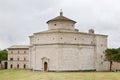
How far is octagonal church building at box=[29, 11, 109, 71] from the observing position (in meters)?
45.1

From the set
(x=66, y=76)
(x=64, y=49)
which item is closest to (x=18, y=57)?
(x=64, y=49)

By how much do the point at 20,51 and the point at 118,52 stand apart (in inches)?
1357

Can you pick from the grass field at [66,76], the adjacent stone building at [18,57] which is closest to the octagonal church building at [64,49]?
the grass field at [66,76]

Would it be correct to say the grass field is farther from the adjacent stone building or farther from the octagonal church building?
the adjacent stone building

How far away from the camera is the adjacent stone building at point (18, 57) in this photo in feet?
241

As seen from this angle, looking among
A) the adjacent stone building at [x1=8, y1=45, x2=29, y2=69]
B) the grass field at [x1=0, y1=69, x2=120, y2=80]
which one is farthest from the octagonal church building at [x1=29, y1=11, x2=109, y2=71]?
the adjacent stone building at [x1=8, y1=45, x2=29, y2=69]

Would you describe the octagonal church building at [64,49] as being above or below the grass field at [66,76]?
above

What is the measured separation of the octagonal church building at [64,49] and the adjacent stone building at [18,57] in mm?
24412

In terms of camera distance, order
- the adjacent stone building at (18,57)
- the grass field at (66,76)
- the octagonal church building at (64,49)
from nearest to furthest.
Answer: the grass field at (66,76) < the octagonal church building at (64,49) < the adjacent stone building at (18,57)

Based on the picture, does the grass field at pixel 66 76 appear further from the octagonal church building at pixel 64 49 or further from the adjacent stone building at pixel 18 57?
the adjacent stone building at pixel 18 57

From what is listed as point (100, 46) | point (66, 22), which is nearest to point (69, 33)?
point (66, 22)

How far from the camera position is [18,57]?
73.9 m

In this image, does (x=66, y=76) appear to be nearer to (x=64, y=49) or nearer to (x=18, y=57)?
(x=64, y=49)

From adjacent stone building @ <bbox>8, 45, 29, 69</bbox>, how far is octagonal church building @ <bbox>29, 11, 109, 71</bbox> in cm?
2441
